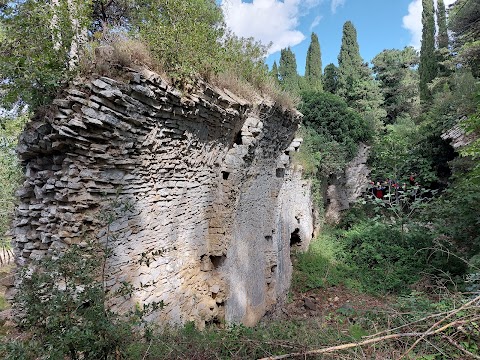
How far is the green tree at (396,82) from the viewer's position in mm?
24828

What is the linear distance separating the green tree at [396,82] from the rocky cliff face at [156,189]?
2229 centimetres

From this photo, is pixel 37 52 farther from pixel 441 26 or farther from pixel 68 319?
pixel 441 26

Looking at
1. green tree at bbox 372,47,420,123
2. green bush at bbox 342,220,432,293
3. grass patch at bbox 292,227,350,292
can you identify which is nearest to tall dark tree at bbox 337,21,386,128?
Answer: green tree at bbox 372,47,420,123

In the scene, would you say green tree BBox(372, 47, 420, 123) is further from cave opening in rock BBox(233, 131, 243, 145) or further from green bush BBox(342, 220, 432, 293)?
cave opening in rock BBox(233, 131, 243, 145)

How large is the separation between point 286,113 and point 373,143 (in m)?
10.9

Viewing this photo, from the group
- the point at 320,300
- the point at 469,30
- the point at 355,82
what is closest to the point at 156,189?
the point at 320,300

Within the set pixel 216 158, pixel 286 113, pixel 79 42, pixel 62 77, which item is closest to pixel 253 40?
pixel 286 113

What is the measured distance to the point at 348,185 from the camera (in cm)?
1540

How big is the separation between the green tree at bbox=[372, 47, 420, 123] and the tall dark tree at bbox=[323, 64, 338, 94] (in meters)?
3.75

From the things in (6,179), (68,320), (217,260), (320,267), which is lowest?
(320,267)

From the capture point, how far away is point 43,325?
83.1 inches

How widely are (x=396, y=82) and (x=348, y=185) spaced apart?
1607 cm

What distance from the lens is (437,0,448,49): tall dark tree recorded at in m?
22.2

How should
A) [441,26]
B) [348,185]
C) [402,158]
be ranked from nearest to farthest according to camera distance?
[402,158]
[348,185]
[441,26]
